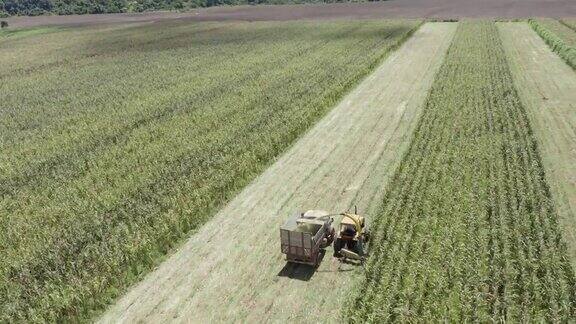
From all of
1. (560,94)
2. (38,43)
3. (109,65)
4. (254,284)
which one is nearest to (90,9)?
(38,43)

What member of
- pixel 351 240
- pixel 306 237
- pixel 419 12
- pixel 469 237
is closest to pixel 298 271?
pixel 306 237

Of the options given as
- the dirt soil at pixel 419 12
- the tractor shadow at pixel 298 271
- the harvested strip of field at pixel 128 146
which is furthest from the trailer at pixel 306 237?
the dirt soil at pixel 419 12

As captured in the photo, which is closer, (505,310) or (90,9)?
(505,310)

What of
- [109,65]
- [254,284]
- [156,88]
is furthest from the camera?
[109,65]

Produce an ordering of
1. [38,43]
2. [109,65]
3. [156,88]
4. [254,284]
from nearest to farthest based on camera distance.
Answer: [254,284], [156,88], [109,65], [38,43]

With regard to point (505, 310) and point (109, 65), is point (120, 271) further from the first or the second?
point (109, 65)

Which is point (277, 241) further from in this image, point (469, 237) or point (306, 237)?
point (469, 237)
